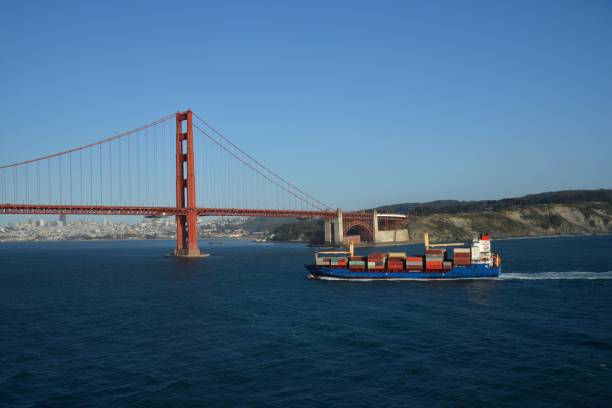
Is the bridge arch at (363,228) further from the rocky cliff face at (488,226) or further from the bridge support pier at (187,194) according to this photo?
the bridge support pier at (187,194)

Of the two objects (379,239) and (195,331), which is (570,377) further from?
(379,239)

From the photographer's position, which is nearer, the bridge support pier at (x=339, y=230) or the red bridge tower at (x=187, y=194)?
the red bridge tower at (x=187, y=194)

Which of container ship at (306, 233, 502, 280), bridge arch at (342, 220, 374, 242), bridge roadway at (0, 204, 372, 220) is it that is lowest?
container ship at (306, 233, 502, 280)

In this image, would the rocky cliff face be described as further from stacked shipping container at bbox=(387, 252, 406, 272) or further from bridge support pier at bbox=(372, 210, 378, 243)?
stacked shipping container at bbox=(387, 252, 406, 272)

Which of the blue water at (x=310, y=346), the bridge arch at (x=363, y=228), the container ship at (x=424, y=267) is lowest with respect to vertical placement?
the blue water at (x=310, y=346)

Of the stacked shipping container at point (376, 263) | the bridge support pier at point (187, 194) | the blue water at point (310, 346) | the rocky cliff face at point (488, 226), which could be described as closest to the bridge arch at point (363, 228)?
the rocky cliff face at point (488, 226)

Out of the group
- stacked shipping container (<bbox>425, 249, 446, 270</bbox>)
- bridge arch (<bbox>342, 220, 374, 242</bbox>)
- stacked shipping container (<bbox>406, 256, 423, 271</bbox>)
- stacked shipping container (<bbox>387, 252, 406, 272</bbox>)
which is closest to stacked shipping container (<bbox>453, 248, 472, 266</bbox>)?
stacked shipping container (<bbox>425, 249, 446, 270</bbox>)
